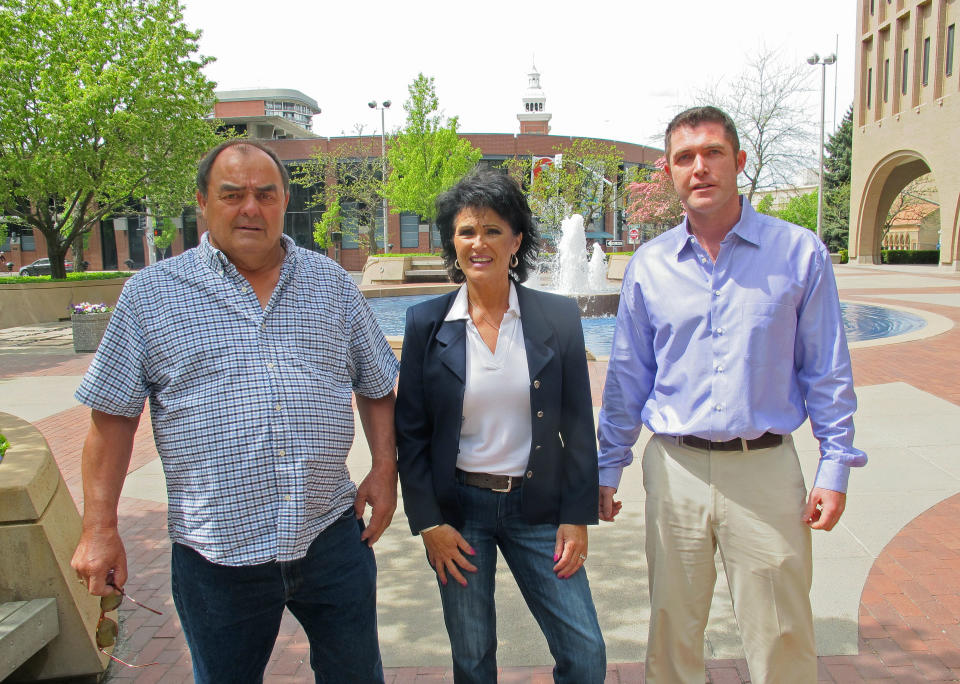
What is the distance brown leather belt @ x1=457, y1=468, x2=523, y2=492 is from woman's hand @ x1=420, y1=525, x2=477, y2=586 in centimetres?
16

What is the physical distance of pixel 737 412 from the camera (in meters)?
2.21

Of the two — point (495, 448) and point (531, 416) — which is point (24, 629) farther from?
point (531, 416)

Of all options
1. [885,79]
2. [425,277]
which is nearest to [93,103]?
[425,277]

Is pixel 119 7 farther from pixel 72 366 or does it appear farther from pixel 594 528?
pixel 594 528

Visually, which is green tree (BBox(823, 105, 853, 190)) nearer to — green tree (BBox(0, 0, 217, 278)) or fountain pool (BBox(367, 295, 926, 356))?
fountain pool (BBox(367, 295, 926, 356))

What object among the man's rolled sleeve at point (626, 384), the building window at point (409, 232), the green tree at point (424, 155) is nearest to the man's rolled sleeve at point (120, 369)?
the man's rolled sleeve at point (626, 384)

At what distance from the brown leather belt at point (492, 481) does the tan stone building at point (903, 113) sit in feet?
110

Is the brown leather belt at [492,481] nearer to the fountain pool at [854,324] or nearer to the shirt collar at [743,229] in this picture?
the shirt collar at [743,229]

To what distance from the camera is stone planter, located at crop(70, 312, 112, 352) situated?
12211mm

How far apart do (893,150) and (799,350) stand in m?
37.9

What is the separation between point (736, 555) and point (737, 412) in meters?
0.47

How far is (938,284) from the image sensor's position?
22.0m

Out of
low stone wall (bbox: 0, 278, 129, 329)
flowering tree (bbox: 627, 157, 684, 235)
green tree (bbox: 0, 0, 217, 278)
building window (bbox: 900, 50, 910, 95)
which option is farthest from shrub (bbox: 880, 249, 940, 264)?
low stone wall (bbox: 0, 278, 129, 329)

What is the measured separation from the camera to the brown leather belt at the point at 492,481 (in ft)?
7.29
